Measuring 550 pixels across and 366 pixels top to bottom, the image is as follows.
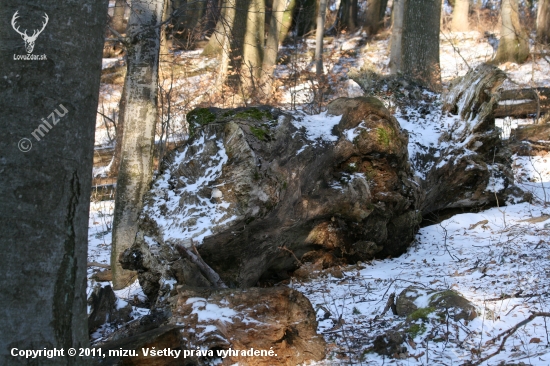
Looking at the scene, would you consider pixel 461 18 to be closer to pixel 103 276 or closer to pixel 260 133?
pixel 260 133

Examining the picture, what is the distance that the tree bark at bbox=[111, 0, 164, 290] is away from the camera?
650cm

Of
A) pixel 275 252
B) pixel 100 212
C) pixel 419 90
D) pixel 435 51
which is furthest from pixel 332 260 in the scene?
pixel 435 51

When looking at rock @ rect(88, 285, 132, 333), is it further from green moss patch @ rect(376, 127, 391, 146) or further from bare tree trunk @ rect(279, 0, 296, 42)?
bare tree trunk @ rect(279, 0, 296, 42)

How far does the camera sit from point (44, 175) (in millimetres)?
2441

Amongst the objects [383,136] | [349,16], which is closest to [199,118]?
[383,136]

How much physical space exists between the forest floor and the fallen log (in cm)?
221

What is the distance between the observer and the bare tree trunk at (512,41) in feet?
58.7

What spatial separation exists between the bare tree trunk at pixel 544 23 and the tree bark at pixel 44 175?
19420 mm

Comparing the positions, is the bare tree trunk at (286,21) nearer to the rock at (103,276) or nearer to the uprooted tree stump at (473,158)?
the uprooted tree stump at (473,158)

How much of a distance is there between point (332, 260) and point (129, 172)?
2802 millimetres

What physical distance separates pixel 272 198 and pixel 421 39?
856 centimetres

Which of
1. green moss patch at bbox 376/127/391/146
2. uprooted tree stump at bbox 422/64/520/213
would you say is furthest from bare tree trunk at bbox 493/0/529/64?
green moss patch at bbox 376/127/391/146

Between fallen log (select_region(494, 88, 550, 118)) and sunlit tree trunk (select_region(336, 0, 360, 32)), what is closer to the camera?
fallen log (select_region(494, 88, 550, 118))

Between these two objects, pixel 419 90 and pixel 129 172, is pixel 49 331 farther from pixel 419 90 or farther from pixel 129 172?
pixel 419 90
